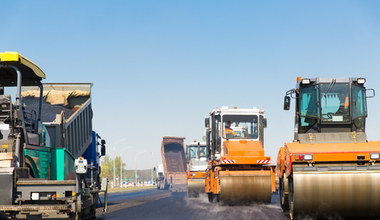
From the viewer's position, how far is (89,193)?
1246 cm

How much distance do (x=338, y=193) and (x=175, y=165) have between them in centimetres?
3757

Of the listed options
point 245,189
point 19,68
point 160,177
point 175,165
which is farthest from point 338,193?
point 160,177

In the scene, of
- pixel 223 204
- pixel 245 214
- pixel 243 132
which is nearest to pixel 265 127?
pixel 243 132

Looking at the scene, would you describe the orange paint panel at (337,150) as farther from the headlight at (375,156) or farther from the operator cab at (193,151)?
the operator cab at (193,151)

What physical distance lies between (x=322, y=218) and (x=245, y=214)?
4.71 m

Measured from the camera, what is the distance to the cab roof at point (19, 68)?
36.3 ft

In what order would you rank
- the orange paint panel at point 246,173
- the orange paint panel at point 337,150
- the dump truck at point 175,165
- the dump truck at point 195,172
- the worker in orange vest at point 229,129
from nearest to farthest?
the orange paint panel at point 337,150 < the orange paint panel at point 246,173 < the worker in orange vest at point 229,129 < the dump truck at point 195,172 < the dump truck at point 175,165

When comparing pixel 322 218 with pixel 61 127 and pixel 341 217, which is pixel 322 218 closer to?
pixel 341 217

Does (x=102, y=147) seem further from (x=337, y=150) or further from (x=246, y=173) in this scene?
(x=337, y=150)

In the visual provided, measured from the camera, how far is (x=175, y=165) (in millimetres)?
47969

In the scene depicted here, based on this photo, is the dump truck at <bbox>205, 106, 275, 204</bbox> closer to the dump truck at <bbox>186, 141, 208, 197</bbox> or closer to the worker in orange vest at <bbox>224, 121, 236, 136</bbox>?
the worker in orange vest at <bbox>224, 121, 236, 136</bbox>

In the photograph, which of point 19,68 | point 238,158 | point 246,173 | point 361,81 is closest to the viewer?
point 19,68

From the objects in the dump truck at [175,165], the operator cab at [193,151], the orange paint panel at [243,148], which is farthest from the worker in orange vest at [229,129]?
the dump truck at [175,165]

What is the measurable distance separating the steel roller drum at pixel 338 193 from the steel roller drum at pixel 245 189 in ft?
23.8
